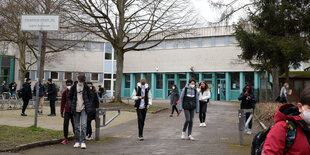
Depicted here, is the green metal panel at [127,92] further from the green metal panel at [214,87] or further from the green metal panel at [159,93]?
the green metal panel at [214,87]

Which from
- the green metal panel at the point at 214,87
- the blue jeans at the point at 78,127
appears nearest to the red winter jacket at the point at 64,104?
the blue jeans at the point at 78,127

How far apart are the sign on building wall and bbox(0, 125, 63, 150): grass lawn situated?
2847mm

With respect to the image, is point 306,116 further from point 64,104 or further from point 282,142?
point 64,104

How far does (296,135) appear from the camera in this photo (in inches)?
105

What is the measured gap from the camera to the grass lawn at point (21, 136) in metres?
8.13

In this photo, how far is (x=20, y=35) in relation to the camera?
83.5 feet

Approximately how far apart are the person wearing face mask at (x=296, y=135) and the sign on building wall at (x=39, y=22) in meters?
8.35

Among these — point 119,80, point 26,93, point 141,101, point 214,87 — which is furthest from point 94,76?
point 141,101

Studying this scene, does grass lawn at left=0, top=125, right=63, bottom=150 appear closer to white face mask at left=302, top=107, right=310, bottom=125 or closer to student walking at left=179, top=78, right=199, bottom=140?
student walking at left=179, top=78, right=199, bottom=140

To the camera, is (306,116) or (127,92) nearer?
(306,116)

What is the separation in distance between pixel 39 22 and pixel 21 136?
3.24 meters

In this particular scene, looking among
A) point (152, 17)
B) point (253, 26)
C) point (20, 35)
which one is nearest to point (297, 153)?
point (253, 26)

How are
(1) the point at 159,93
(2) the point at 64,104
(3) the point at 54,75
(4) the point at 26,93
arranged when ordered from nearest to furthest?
(2) the point at 64,104, (4) the point at 26,93, (1) the point at 159,93, (3) the point at 54,75

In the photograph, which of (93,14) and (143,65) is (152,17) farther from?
(143,65)
